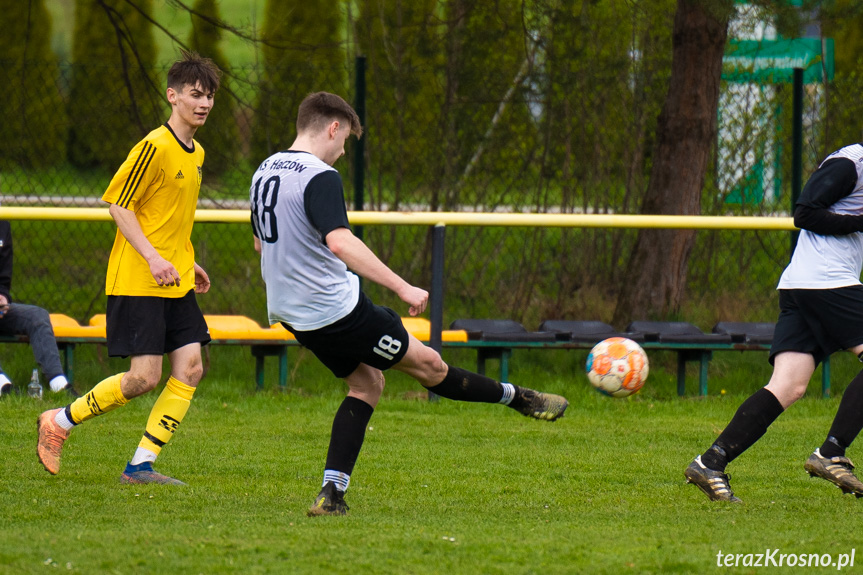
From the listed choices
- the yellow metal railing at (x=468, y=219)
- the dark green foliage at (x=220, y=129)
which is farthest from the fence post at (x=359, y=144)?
the dark green foliage at (x=220, y=129)

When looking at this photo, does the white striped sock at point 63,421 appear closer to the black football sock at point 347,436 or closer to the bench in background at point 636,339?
the black football sock at point 347,436

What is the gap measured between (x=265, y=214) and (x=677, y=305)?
6.24 meters

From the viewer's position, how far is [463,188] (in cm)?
1055

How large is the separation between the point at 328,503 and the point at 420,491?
844 mm

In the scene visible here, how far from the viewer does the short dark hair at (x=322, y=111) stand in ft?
14.6

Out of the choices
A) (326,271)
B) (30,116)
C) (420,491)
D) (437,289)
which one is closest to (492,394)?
(420,491)

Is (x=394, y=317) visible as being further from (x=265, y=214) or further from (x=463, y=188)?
(x=463, y=188)

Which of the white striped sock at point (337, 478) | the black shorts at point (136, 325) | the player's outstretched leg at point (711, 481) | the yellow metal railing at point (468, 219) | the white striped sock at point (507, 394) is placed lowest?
the player's outstretched leg at point (711, 481)

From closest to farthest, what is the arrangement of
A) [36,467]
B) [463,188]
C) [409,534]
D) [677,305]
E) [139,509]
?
[409,534], [139,509], [36,467], [677,305], [463,188]

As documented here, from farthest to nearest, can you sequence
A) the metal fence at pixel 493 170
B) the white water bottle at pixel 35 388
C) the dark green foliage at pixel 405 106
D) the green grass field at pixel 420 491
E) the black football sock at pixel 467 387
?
the dark green foliage at pixel 405 106
the metal fence at pixel 493 170
the white water bottle at pixel 35 388
the black football sock at pixel 467 387
the green grass field at pixel 420 491

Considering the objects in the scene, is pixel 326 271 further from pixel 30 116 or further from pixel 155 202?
pixel 30 116

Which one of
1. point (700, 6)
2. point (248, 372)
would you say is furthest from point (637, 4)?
point (248, 372)

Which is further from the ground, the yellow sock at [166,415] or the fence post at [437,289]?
the fence post at [437,289]

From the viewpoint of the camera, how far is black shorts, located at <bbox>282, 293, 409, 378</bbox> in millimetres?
4398
